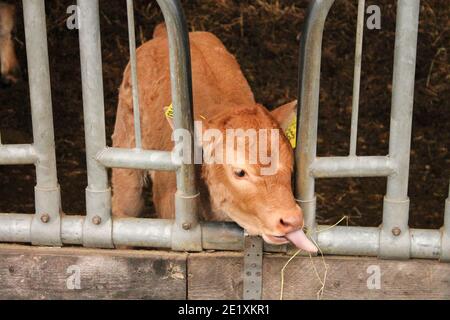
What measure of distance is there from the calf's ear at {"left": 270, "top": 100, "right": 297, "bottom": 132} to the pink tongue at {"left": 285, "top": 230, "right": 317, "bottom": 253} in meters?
0.63

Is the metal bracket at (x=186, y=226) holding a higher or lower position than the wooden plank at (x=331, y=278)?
higher

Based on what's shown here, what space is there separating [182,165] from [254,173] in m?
0.32

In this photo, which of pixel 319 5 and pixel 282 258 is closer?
pixel 319 5

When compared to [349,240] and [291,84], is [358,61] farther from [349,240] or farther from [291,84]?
[291,84]

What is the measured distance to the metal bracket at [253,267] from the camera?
10.8 ft

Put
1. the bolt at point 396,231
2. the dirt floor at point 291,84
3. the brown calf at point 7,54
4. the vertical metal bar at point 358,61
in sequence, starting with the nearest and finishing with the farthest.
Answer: the vertical metal bar at point 358,61 < the bolt at point 396,231 < the dirt floor at point 291,84 < the brown calf at point 7,54

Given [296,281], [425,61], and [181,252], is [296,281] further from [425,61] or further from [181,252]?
[425,61]

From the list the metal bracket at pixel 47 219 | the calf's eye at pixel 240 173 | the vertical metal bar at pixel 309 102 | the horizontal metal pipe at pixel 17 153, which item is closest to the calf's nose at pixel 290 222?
the vertical metal bar at pixel 309 102

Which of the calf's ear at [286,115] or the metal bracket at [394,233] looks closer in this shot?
the metal bracket at [394,233]

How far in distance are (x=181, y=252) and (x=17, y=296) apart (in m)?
Answer: 0.74

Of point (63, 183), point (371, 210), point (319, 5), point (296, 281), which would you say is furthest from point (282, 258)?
point (63, 183)

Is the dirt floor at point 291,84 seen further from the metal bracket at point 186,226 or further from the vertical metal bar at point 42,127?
the metal bracket at point 186,226

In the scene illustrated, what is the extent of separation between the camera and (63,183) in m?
5.93

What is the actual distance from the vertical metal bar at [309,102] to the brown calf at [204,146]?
88mm
